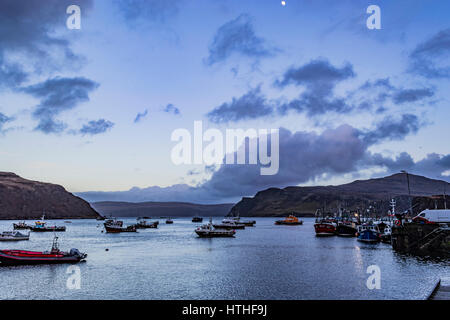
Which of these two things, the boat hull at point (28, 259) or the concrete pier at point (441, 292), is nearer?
the concrete pier at point (441, 292)

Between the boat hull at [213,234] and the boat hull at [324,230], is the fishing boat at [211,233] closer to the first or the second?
the boat hull at [213,234]

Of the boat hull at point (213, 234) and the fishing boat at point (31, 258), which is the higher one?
the fishing boat at point (31, 258)

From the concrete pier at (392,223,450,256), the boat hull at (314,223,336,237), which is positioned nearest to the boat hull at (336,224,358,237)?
the boat hull at (314,223,336,237)

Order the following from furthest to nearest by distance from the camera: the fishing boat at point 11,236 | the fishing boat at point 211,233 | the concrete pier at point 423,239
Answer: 1. the fishing boat at point 211,233
2. the fishing boat at point 11,236
3. the concrete pier at point 423,239

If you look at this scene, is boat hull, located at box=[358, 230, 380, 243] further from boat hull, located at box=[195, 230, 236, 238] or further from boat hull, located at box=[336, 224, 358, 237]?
boat hull, located at box=[195, 230, 236, 238]

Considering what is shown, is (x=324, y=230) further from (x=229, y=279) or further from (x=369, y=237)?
(x=229, y=279)

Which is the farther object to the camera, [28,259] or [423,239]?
[423,239]

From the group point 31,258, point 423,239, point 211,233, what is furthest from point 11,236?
point 423,239

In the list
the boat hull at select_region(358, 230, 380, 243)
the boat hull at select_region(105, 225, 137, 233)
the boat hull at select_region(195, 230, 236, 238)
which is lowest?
the boat hull at select_region(105, 225, 137, 233)

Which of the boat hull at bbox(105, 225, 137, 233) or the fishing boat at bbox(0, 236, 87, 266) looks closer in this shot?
the fishing boat at bbox(0, 236, 87, 266)

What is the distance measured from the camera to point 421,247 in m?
58.6

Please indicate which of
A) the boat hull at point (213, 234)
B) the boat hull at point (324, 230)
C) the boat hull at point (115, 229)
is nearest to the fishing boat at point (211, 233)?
the boat hull at point (213, 234)

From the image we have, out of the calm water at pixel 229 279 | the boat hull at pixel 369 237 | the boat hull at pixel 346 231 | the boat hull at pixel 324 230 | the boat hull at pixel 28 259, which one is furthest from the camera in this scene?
the boat hull at pixel 324 230
